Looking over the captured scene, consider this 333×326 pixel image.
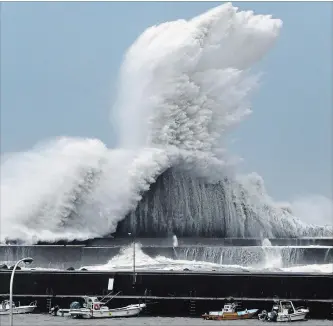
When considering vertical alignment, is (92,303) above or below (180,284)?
below

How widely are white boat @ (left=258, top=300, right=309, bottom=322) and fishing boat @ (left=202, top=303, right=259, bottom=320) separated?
16.7 inches

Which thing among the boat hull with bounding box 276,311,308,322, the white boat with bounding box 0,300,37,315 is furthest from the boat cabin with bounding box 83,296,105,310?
the boat hull with bounding box 276,311,308,322

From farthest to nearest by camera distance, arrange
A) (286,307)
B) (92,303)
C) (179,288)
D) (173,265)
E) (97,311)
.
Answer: (173,265) < (179,288) < (92,303) < (97,311) < (286,307)

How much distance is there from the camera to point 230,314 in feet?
99.3

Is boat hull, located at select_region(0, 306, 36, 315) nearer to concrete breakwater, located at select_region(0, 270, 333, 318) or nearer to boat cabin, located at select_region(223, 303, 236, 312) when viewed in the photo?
concrete breakwater, located at select_region(0, 270, 333, 318)

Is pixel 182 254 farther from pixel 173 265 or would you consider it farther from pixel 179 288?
pixel 179 288

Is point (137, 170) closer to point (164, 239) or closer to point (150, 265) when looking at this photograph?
point (164, 239)

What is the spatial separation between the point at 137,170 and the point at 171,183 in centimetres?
237

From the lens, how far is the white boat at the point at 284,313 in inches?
1164

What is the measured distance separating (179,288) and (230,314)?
8.06ft

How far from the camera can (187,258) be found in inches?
1550

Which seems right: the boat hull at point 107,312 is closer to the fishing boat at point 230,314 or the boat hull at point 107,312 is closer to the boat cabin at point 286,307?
the fishing boat at point 230,314

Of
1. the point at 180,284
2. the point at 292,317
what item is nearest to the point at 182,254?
the point at 180,284

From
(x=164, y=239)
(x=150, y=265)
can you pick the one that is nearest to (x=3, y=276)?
(x=150, y=265)
